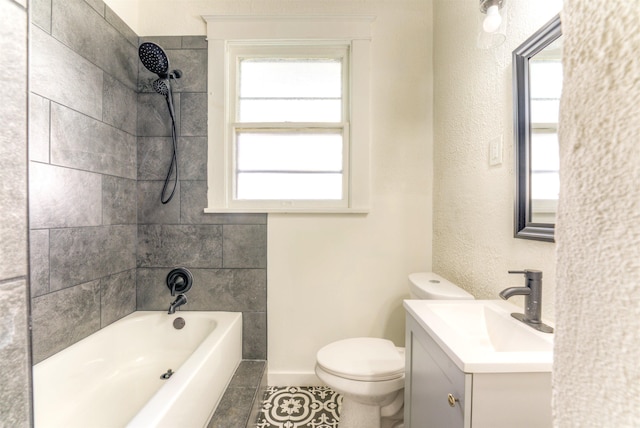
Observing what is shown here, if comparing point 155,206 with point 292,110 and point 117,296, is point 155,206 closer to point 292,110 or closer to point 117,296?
point 117,296

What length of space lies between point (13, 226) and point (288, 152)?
1565mm

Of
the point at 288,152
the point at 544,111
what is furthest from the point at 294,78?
the point at 544,111

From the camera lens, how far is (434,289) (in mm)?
1280

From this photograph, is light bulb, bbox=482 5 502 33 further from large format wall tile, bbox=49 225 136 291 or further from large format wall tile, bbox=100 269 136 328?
large format wall tile, bbox=100 269 136 328

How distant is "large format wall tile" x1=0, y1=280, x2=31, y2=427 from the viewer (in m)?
0.25

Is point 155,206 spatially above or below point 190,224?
above

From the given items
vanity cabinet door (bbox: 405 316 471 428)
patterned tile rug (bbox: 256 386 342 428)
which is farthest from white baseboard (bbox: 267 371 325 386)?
vanity cabinet door (bbox: 405 316 471 428)

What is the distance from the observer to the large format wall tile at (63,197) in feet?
3.58

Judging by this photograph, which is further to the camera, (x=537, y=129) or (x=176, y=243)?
(x=176, y=243)

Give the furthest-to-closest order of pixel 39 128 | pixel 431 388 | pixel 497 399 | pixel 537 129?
pixel 39 128 → pixel 537 129 → pixel 431 388 → pixel 497 399

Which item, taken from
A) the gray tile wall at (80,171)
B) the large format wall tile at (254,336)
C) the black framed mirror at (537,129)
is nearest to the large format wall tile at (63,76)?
the gray tile wall at (80,171)

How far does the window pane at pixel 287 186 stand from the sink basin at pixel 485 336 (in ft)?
→ 3.15

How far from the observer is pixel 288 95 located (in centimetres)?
177

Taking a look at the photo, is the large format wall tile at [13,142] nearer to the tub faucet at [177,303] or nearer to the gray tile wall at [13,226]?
the gray tile wall at [13,226]
